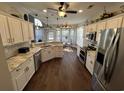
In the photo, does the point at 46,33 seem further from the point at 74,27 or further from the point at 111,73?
the point at 111,73

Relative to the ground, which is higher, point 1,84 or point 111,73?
point 1,84

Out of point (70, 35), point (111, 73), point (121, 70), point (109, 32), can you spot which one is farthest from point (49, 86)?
point (70, 35)

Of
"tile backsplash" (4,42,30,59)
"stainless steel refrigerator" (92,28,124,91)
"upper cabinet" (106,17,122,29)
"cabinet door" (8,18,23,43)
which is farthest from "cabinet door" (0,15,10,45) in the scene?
"upper cabinet" (106,17,122,29)

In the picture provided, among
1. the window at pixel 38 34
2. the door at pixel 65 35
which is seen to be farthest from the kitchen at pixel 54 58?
the door at pixel 65 35

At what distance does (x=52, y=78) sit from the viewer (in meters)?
3.14

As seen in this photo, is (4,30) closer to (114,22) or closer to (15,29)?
(15,29)

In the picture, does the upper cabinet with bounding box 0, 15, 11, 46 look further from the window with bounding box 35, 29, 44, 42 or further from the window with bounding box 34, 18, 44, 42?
the window with bounding box 35, 29, 44, 42

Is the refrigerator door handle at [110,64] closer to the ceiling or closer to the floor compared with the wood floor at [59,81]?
closer to the ceiling

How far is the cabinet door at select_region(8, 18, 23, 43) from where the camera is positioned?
88.1 inches

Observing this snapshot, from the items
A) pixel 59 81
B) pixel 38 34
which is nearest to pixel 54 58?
pixel 59 81

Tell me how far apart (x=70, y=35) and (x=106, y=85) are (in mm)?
8603

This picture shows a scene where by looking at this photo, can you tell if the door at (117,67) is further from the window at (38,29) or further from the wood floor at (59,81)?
the window at (38,29)

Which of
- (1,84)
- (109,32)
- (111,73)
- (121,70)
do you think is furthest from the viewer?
(109,32)

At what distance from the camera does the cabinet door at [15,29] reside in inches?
88.1
